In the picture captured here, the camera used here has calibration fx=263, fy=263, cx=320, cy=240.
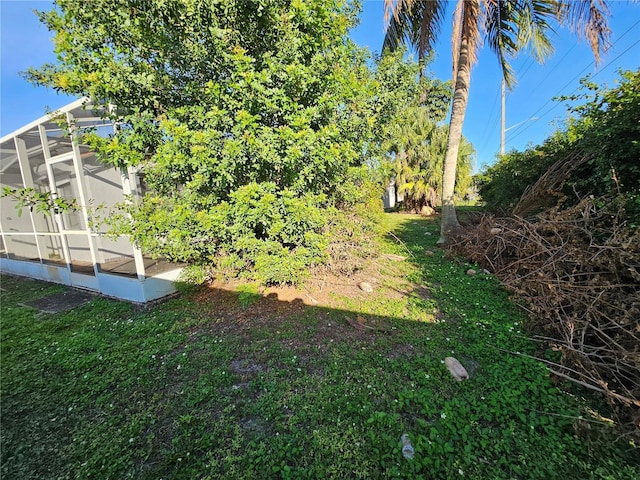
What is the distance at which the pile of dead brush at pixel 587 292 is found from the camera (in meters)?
2.02

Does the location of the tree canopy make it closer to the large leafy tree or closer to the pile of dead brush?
the large leafy tree

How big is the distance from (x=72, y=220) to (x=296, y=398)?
653cm

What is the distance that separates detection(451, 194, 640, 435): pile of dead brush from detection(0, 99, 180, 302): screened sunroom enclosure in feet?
16.9

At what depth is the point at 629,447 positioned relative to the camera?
1616mm

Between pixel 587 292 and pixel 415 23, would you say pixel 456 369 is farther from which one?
pixel 415 23

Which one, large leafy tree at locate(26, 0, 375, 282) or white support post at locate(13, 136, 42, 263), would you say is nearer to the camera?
large leafy tree at locate(26, 0, 375, 282)

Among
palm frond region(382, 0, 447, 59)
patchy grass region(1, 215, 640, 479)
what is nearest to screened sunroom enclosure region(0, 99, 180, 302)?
patchy grass region(1, 215, 640, 479)

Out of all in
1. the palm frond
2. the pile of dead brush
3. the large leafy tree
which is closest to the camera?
the pile of dead brush

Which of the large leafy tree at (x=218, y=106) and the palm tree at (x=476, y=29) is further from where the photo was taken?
the palm tree at (x=476, y=29)

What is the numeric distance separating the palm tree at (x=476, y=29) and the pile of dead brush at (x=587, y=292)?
2.72m

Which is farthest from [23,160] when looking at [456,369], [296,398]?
[456,369]

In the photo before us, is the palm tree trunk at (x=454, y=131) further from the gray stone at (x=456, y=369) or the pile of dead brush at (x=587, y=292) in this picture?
the gray stone at (x=456, y=369)

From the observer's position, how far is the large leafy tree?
3.12 m

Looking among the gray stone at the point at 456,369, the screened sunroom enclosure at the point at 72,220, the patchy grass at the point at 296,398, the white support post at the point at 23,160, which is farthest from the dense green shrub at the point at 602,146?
the white support post at the point at 23,160
